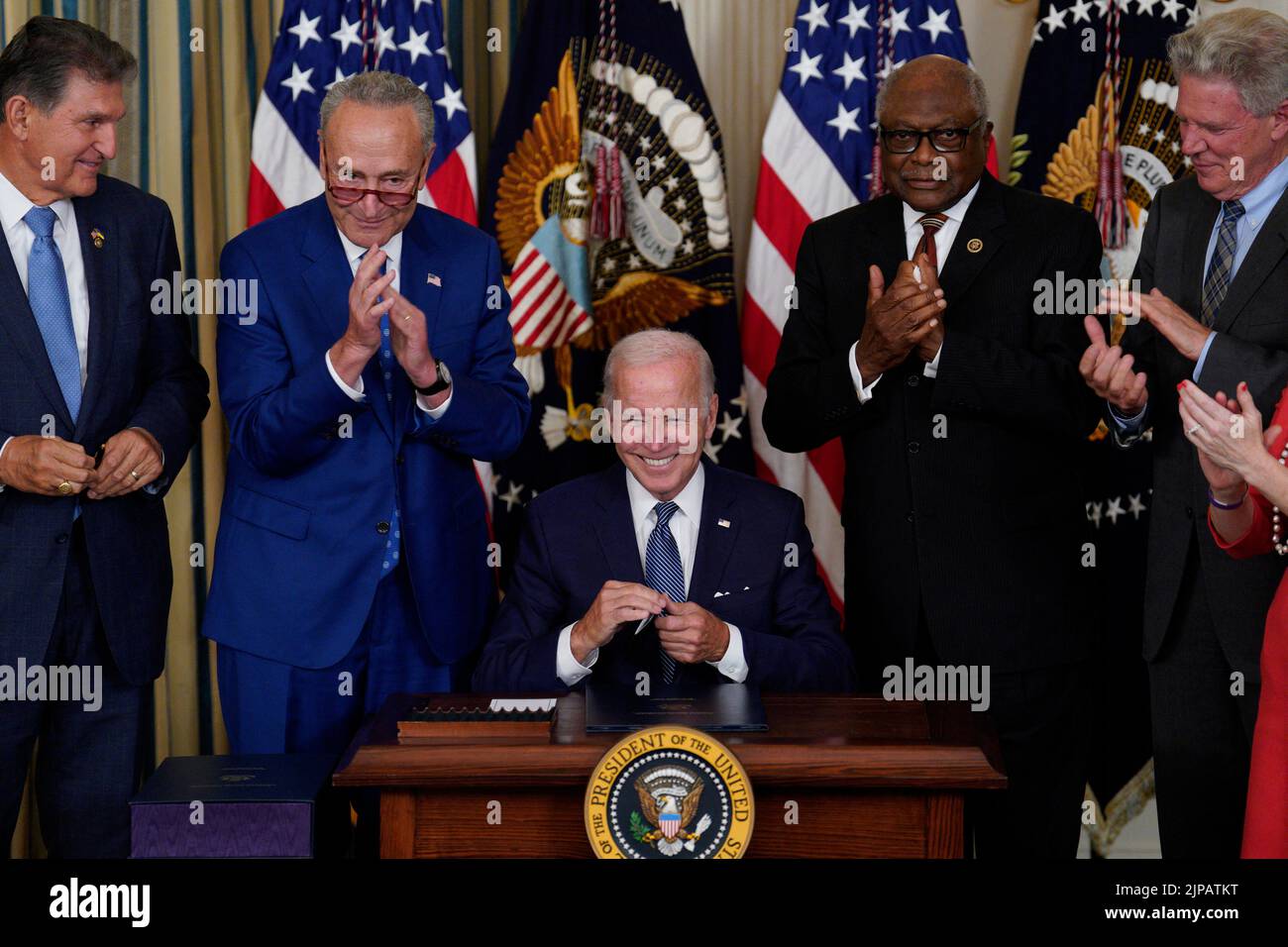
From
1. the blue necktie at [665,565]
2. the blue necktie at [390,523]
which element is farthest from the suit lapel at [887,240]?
the blue necktie at [390,523]

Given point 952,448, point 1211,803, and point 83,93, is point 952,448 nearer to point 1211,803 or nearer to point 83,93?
point 1211,803

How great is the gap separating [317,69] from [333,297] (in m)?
1.26

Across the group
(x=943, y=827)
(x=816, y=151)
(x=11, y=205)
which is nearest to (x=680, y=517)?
(x=943, y=827)

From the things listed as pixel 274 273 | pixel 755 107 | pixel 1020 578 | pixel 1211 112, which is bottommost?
Answer: pixel 1020 578

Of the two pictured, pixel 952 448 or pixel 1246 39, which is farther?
pixel 952 448

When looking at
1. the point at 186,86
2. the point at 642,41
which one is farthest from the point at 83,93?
the point at 642,41

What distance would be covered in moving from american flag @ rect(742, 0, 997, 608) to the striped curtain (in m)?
0.86

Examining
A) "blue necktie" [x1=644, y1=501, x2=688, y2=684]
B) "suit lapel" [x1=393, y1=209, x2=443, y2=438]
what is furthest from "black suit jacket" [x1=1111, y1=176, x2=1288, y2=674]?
"suit lapel" [x1=393, y1=209, x2=443, y2=438]

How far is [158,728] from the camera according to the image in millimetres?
4648

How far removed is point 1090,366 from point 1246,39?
0.73 m

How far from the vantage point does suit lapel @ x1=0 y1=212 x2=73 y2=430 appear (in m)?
3.09

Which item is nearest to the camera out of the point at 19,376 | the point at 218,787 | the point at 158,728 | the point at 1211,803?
the point at 218,787

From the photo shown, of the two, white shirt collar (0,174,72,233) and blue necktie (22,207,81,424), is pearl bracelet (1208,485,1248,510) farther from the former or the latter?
white shirt collar (0,174,72,233)

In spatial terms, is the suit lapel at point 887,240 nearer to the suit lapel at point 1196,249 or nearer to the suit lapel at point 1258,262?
the suit lapel at point 1196,249
